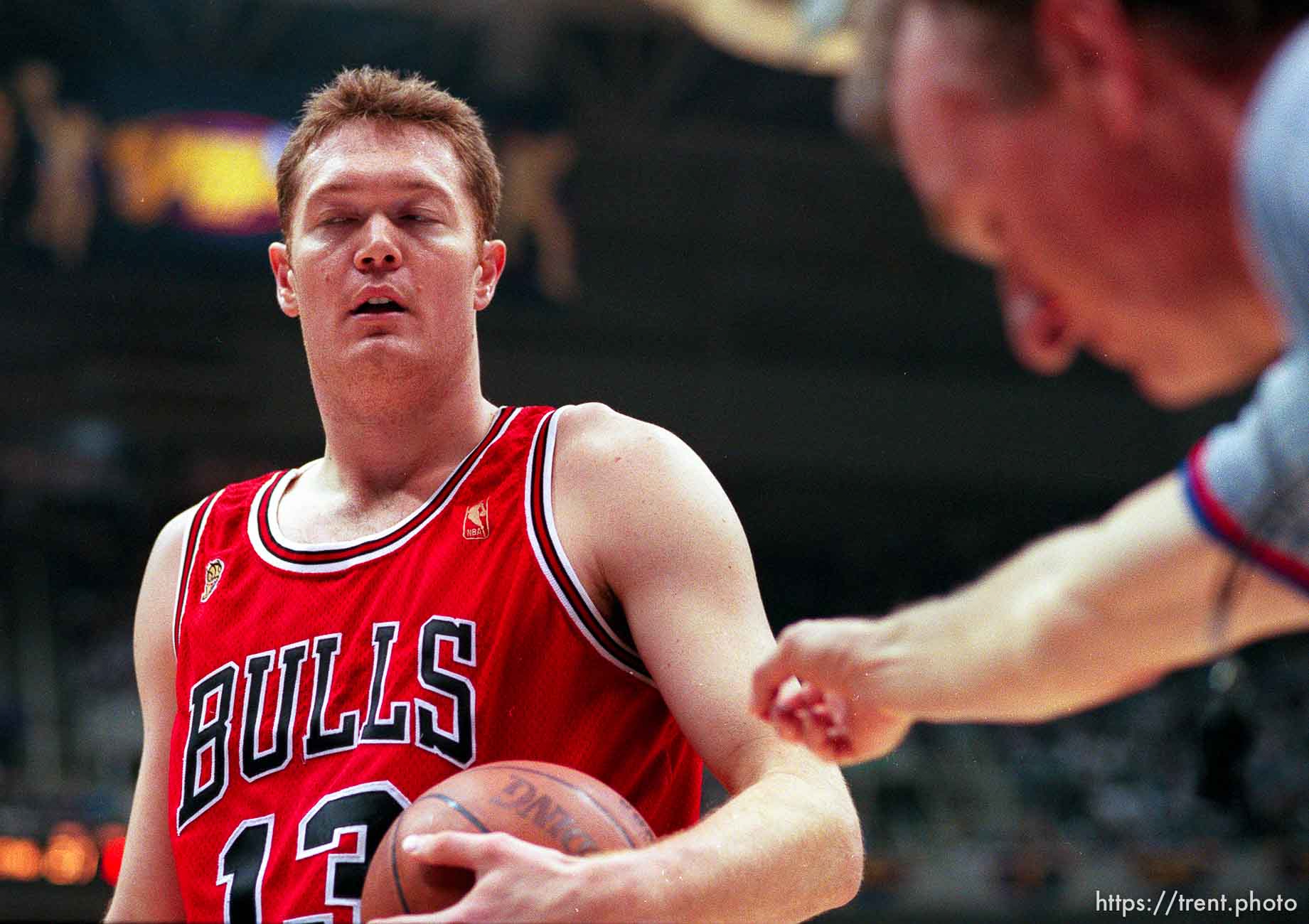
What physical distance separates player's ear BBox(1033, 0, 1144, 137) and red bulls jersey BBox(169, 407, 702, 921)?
1.54 meters

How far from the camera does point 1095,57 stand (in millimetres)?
859

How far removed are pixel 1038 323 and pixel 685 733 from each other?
134cm

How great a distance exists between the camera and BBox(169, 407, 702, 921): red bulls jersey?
2.21 meters

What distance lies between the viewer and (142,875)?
258 cm

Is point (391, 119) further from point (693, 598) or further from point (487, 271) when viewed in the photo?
point (693, 598)

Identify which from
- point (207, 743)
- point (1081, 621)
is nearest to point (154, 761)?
point (207, 743)

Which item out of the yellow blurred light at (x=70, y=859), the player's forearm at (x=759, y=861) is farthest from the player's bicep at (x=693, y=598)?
the yellow blurred light at (x=70, y=859)

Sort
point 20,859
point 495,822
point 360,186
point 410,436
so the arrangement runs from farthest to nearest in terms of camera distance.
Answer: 1. point 20,859
2. point 410,436
3. point 360,186
4. point 495,822

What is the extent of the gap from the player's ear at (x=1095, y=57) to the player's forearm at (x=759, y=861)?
1.07 meters

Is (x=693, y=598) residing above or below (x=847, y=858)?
above

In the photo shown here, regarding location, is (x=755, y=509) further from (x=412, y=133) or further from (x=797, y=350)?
(x=412, y=133)

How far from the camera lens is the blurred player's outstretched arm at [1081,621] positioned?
2.98 ft

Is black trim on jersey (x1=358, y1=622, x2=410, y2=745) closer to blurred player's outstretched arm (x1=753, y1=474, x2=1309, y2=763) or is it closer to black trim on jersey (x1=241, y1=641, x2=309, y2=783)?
black trim on jersey (x1=241, y1=641, x2=309, y2=783)

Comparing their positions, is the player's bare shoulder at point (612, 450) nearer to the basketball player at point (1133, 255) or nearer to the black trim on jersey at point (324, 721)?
the black trim on jersey at point (324, 721)
